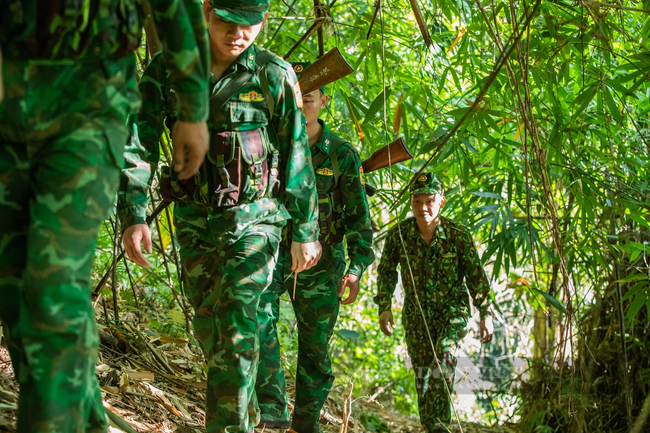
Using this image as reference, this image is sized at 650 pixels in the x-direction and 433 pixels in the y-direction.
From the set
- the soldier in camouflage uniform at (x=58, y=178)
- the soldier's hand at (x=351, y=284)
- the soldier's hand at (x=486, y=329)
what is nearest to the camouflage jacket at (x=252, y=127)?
the soldier in camouflage uniform at (x=58, y=178)

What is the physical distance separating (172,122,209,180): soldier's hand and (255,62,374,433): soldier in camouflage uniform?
1858 millimetres

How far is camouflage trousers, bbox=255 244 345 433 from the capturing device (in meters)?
3.93

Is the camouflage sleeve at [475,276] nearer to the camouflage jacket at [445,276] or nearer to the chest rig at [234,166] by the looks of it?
the camouflage jacket at [445,276]

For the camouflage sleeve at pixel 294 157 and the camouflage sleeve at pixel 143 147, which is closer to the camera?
the camouflage sleeve at pixel 143 147

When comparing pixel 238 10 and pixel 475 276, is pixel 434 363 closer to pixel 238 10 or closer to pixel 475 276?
pixel 475 276

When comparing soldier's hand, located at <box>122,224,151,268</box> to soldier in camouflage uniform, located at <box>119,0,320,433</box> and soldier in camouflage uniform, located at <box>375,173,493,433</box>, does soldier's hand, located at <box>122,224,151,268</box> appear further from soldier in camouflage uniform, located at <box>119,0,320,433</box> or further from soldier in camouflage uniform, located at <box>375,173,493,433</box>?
soldier in camouflage uniform, located at <box>375,173,493,433</box>

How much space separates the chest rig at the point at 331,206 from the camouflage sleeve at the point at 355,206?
0.04 meters

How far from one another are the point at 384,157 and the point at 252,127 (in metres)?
1.88

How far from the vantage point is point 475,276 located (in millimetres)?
5273

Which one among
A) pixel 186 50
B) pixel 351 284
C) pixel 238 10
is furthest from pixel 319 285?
pixel 186 50

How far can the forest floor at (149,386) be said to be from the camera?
10.00 ft

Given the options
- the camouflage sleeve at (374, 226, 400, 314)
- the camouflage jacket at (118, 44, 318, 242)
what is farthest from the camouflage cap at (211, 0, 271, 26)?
the camouflage sleeve at (374, 226, 400, 314)

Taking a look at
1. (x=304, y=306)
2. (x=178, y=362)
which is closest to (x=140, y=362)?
(x=178, y=362)

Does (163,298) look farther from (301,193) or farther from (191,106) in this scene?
(191,106)
